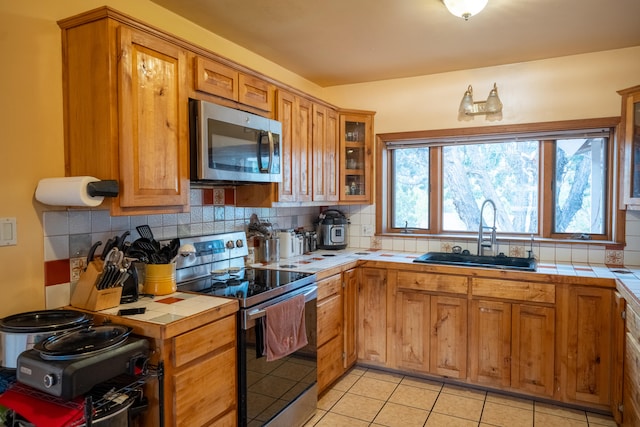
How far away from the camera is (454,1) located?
2.07 m

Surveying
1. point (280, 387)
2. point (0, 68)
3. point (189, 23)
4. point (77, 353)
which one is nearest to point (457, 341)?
point (280, 387)

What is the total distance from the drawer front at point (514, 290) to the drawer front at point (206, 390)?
1.78 m

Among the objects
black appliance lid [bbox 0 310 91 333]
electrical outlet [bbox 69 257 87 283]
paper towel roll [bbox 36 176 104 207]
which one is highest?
paper towel roll [bbox 36 176 104 207]

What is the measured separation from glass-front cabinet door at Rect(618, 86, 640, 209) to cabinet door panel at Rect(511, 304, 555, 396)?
2.95ft

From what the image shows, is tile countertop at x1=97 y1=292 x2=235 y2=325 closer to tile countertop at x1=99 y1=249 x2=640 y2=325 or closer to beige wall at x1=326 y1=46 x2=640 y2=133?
tile countertop at x1=99 y1=249 x2=640 y2=325

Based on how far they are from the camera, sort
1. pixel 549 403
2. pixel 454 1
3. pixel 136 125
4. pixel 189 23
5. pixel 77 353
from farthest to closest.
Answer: pixel 549 403 < pixel 189 23 < pixel 454 1 < pixel 136 125 < pixel 77 353

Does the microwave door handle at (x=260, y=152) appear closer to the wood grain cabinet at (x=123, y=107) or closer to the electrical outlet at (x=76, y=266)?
the wood grain cabinet at (x=123, y=107)

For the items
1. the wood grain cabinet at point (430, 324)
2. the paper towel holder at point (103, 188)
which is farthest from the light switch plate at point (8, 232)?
the wood grain cabinet at point (430, 324)

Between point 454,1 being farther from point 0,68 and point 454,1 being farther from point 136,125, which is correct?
point 0,68

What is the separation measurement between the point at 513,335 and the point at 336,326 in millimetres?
1208

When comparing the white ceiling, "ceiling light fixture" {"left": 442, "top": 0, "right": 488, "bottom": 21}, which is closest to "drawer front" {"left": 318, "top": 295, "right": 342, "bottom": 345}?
the white ceiling

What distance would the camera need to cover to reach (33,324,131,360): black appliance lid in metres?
1.34

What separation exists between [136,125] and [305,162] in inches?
57.7

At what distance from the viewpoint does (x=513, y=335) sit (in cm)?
280
